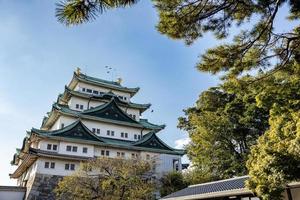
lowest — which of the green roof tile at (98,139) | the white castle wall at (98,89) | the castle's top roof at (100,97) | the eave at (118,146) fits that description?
the eave at (118,146)

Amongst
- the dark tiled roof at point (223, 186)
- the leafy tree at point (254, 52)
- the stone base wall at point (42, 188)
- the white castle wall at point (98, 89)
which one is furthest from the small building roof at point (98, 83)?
the leafy tree at point (254, 52)

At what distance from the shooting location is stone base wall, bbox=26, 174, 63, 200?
80.9 feet

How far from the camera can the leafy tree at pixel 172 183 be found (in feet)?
81.0

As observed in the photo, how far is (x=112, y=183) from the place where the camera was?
19.2 metres

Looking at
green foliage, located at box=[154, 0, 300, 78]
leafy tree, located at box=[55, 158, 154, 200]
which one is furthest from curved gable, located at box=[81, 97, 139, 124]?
green foliage, located at box=[154, 0, 300, 78]

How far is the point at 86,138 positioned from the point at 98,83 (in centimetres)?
1041

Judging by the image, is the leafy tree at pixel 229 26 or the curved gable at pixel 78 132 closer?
the leafy tree at pixel 229 26

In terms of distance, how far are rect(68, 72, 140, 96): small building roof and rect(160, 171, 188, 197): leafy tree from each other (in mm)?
15602

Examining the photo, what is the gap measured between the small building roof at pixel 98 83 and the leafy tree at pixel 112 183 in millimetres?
17529

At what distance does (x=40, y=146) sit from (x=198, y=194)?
16905mm

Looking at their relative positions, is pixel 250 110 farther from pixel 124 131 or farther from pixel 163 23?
pixel 163 23

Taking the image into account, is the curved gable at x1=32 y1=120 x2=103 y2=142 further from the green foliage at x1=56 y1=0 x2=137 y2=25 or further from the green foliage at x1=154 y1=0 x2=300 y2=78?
→ the green foliage at x1=56 y1=0 x2=137 y2=25

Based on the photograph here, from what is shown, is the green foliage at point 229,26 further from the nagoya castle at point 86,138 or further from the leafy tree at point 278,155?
the nagoya castle at point 86,138

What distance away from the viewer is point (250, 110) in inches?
902
